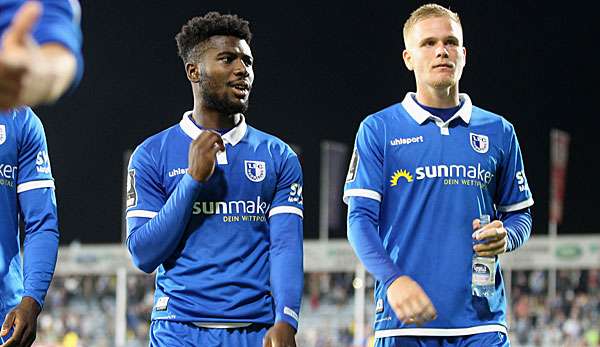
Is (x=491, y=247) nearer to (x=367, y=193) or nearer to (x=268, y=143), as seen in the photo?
(x=367, y=193)

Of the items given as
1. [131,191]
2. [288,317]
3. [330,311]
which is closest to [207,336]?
[288,317]

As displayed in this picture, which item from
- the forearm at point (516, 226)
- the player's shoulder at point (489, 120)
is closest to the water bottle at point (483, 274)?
the forearm at point (516, 226)

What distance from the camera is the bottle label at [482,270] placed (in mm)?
4863

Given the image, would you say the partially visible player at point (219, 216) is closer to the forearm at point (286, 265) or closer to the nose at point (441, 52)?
the forearm at point (286, 265)

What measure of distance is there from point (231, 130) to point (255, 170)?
255 mm

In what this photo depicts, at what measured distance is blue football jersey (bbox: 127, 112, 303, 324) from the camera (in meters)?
5.02

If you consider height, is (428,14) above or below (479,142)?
above

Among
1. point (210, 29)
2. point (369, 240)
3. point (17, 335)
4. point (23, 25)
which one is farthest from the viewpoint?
point (210, 29)

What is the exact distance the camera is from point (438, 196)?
4.94 meters

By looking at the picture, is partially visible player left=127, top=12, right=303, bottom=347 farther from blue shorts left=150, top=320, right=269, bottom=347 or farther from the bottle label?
the bottle label

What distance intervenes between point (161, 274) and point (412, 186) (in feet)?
4.02

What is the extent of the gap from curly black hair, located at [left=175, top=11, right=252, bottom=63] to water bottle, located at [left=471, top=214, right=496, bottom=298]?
144 centimetres

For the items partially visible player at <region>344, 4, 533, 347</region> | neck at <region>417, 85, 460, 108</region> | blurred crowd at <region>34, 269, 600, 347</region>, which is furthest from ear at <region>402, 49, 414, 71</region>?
blurred crowd at <region>34, 269, 600, 347</region>

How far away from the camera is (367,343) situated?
24016 millimetres
